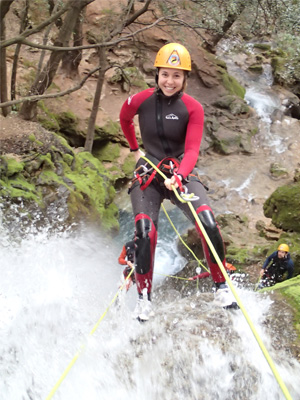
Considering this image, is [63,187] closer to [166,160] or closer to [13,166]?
[13,166]

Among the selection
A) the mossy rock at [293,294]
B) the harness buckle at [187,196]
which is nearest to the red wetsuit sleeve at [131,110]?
the harness buckle at [187,196]

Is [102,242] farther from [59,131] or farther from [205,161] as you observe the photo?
[205,161]

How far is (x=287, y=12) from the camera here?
9375 mm

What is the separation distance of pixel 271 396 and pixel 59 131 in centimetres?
1173

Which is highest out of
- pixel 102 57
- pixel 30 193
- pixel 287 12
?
pixel 287 12

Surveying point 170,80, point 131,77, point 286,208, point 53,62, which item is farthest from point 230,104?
point 170,80

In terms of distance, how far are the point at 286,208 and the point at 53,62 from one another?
7.14 meters

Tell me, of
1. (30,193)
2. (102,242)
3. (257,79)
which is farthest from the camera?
(257,79)

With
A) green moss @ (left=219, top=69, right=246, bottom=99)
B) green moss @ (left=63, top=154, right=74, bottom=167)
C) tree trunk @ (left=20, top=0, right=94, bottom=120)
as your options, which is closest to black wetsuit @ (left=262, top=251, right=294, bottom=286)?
green moss @ (left=63, top=154, right=74, bottom=167)

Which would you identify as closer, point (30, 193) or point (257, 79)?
point (30, 193)

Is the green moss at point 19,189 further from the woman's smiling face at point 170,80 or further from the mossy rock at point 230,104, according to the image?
the mossy rock at point 230,104

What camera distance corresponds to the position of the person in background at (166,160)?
3619mm

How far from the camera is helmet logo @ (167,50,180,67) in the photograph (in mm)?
3564

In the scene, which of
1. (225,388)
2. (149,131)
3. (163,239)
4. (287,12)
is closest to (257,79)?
(287,12)
